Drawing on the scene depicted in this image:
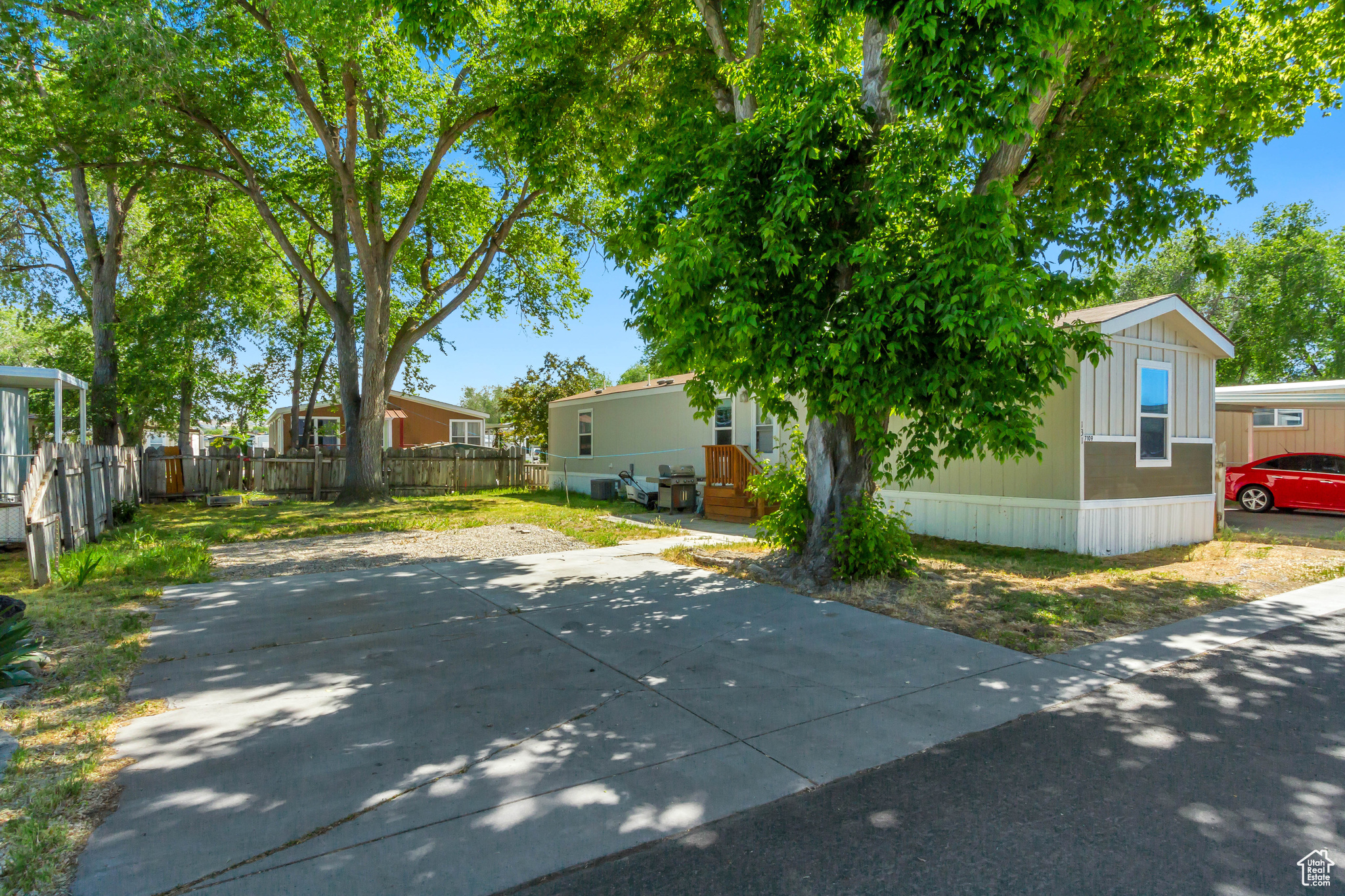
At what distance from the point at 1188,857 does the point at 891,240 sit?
15.2ft

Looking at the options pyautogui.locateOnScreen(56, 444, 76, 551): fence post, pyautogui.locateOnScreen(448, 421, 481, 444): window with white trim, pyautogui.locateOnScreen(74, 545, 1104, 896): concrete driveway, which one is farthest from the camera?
pyautogui.locateOnScreen(448, 421, 481, 444): window with white trim

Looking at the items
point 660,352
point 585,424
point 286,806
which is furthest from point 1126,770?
point 585,424

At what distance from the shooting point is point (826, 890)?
2.38 meters

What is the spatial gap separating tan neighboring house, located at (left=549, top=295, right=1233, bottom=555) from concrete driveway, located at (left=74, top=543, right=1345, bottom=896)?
2895mm

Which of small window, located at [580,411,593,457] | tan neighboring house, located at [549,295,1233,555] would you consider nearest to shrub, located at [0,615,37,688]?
tan neighboring house, located at [549,295,1233,555]

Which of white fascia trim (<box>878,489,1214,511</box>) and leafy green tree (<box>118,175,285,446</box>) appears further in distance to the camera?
leafy green tree (<box>118,175,285,446</box>)

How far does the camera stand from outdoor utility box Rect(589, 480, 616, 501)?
58.9 feet

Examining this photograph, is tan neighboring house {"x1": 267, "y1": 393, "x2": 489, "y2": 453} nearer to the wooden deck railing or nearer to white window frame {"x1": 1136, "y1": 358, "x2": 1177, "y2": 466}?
the wooden deck railing

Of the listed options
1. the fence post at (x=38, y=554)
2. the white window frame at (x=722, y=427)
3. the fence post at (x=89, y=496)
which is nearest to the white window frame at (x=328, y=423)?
the white window frame at (x=722, y=427)

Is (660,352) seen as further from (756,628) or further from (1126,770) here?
(1126,770)

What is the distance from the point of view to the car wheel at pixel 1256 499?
1522cm

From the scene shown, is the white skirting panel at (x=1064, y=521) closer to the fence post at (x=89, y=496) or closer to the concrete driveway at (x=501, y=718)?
the concrete driveway at (x=501, y=718)

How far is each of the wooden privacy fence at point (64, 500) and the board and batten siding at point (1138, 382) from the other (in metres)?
11.4

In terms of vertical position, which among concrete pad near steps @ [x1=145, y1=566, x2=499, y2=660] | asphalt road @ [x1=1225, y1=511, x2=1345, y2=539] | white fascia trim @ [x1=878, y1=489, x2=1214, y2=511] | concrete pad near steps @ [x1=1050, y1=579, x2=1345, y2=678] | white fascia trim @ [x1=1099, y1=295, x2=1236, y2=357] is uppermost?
white fascia trim @ [x1=1099, y1=295, x2=1236, y2=357]
